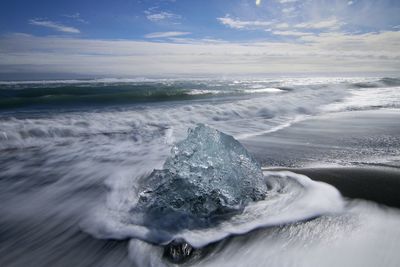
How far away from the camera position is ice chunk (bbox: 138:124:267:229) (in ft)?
8.80

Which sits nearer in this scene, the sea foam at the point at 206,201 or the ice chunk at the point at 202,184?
the sea foam at the point at 206,201

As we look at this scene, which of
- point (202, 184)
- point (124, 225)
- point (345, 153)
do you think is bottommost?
point (124, 225)

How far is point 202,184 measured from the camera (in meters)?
2.81

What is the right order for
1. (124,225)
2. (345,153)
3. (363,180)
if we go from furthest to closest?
1. (345,153)
2. (363,180)
3. (124,225)

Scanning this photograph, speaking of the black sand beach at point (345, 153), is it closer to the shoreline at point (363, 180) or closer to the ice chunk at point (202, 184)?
the shoreline at point (363, 180)

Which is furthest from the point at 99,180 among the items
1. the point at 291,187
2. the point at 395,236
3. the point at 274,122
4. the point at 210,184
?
the point at 274,122

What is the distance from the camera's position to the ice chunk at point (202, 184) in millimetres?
2684

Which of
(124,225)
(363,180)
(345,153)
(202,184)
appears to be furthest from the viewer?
(345,153)

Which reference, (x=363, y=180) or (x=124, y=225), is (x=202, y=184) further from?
(x=363, y=180)

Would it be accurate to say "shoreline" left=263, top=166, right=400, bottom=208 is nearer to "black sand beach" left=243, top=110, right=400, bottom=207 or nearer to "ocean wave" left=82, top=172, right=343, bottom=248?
Answer: "black sand beach" left=243, top=110, right=400, bottom=207

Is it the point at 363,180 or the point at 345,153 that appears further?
the point at 345,153

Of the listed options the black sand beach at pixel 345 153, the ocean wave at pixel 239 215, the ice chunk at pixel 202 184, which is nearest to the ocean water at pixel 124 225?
the ocean wave at pixel 239 215

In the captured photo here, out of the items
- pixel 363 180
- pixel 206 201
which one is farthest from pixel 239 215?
pixel 363 180

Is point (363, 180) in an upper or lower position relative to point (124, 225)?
upper
